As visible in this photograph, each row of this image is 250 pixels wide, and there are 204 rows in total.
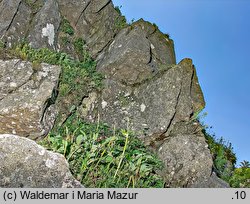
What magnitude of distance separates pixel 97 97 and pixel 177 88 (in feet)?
8.03

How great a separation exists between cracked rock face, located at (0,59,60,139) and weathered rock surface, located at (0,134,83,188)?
3.43 meters

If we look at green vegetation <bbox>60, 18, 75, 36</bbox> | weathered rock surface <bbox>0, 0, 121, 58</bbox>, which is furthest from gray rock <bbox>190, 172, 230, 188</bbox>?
green vegetation <bbox>60, 18, 75, 36</bbox>

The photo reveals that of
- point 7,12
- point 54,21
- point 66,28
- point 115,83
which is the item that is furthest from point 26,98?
point 66,28

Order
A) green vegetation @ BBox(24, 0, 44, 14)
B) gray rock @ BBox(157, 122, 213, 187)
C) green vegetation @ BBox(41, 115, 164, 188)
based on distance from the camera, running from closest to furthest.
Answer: green vegetation @ BBox(41, 115, 164, 188), gray rock @ BBox(157, 122, 213, 187), green vegetation @ BBox(24, 0, 44, 14)

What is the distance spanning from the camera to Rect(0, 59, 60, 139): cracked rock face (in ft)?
32.8

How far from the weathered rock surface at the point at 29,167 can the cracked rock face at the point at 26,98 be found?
3.43 metres

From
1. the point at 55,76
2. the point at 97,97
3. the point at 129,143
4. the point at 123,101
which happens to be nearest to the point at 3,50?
the point at 55,76

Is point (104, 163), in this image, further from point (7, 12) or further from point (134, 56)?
point (7, 12)

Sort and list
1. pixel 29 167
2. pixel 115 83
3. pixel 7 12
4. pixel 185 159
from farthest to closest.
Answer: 1. pixel 7 12
2. pixel 115 83
3. pixel 185 159
4. pixel 29 167

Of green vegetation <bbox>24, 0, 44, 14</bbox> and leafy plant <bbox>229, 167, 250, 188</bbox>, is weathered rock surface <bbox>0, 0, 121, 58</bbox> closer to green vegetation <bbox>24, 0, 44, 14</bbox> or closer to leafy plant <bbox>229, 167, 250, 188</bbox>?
green vegetation <bbox>24, 0, 44, 14</bbox>

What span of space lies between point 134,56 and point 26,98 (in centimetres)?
394

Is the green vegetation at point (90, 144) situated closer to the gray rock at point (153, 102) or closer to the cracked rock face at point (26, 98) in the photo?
the cracked rock face at point (26, 98)

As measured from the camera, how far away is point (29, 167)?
20.8 feet

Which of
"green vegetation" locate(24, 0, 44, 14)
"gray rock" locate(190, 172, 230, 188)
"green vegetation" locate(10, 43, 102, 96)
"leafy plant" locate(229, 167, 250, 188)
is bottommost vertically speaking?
"gray rock" locate(190, 172, 230, 188)
